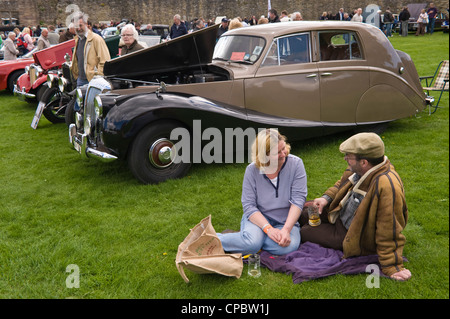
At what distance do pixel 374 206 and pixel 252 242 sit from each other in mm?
972

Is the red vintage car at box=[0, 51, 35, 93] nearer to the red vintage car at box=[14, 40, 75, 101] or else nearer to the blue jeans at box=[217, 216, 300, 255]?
the red vintage car at box=[14, 40, 75, 101]

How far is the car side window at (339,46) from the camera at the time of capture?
577 cm

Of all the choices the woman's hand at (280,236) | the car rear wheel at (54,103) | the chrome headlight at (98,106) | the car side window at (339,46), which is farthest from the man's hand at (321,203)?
the car rear wheel at (54,103)

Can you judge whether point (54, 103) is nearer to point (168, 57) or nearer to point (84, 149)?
point (168, 57)

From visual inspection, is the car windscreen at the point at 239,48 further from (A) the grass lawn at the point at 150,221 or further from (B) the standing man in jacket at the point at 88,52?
(B) the standing man in jacket at the point at 88,52

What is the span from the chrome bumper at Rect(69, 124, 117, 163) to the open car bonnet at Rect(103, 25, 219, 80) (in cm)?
90

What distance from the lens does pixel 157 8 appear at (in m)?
38.0

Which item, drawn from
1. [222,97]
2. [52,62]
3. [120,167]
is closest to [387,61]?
[222,97]

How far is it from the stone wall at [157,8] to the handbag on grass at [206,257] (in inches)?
1294

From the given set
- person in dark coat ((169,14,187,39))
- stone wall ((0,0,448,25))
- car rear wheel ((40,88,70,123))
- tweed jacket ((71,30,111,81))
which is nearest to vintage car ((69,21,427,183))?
tweed jacket ((71,30,111,81))

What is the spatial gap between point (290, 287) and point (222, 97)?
289 centimetres

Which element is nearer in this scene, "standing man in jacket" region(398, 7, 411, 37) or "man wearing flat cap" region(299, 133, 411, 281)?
"man wearing flat cap" region(299, 133, 411, 281)

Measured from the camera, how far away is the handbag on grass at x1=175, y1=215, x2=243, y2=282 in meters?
3.00

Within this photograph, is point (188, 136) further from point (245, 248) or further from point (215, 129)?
point (245, 248)
